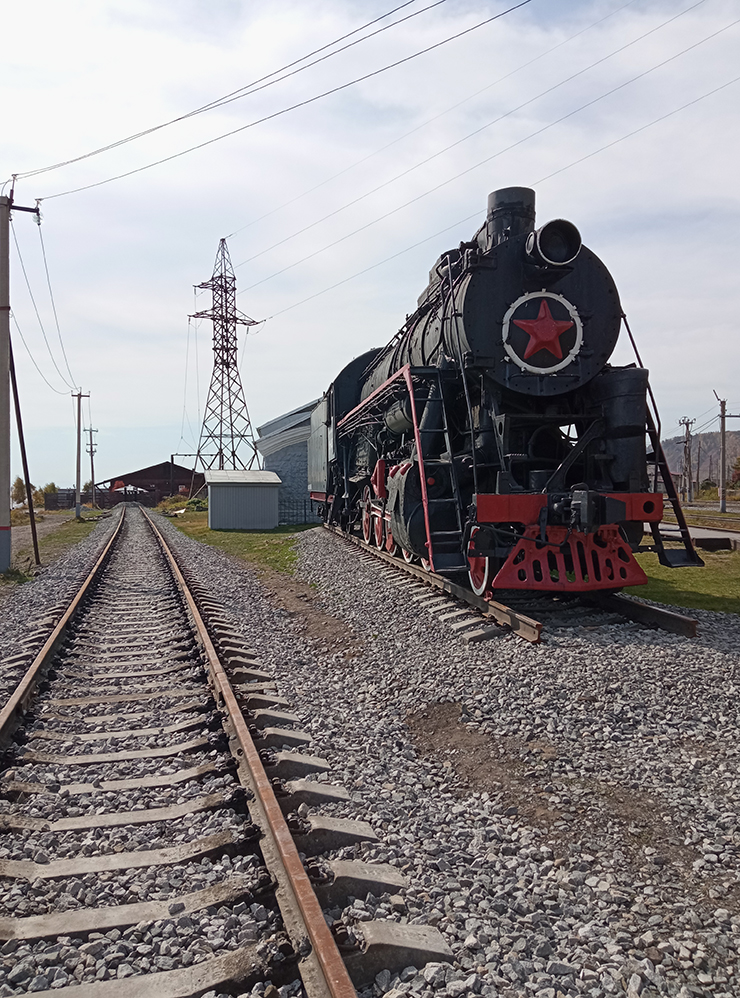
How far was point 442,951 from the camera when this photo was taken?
2.39 meters

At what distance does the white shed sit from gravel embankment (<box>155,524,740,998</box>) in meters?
19.9

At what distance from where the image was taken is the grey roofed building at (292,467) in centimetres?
3042

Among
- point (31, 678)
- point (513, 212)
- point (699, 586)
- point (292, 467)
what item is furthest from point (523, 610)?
point (292, 467)

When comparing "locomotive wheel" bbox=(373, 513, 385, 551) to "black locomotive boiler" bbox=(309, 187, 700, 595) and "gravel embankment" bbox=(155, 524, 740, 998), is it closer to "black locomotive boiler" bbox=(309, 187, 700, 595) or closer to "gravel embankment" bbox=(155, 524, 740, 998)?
"black locomotive boiler" bbox=(309, 187, 700, 595)

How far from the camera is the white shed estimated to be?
2633cm

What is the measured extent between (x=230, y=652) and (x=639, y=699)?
3.36 m

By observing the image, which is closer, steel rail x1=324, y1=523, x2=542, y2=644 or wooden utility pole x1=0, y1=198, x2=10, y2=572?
steel rail x1=324, y1=523, x2=542, y2=644

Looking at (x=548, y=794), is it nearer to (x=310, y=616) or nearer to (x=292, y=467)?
(x=310, y=616)

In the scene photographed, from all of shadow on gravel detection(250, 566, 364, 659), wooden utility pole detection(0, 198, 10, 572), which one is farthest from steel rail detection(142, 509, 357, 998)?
wooden utility pole detection(0, 198, 10, 572)

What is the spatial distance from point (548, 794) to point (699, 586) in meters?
7.12

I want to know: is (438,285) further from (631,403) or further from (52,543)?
(52,543)

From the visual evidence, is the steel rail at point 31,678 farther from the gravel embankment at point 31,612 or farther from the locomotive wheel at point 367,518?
the locomotive wheel at point 367,518

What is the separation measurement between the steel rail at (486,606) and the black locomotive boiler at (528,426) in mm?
217

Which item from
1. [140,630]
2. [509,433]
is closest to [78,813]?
[140,630]
